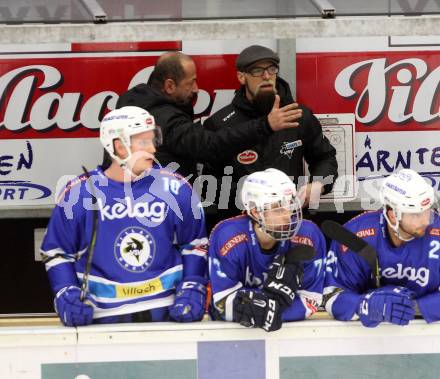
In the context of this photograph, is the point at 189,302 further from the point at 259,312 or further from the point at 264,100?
the point at 264,100

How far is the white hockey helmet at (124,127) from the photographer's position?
4.80m

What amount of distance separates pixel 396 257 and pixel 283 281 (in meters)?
0.52

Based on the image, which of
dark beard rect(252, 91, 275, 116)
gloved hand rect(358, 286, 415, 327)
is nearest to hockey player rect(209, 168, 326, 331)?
gloved hand rect(358, 286, 415, 327)

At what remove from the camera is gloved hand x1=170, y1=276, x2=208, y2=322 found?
467 cm

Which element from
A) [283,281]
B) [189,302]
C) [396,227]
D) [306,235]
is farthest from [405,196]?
[189,302]

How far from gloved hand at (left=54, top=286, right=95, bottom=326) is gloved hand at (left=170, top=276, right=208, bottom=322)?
0.34 meters

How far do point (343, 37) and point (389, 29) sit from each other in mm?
418

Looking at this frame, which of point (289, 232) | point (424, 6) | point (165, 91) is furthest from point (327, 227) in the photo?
point (424, 6)

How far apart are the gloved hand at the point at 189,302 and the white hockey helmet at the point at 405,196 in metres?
0.83

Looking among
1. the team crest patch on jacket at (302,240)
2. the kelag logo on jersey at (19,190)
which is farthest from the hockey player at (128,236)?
the kelag logo on jersey at (19,190)

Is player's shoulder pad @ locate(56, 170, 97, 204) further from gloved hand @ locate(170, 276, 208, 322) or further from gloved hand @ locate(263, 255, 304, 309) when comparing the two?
gloved hand @ locate(263, 255, 304, 309)

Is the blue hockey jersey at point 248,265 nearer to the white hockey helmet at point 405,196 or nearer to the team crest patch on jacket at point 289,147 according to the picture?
the white hockey helmet at point 405,196

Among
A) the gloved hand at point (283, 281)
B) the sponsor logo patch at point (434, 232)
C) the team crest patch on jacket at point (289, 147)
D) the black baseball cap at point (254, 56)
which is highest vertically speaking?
the black baseball cap at point (254, 56)

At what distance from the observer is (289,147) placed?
5703mm
